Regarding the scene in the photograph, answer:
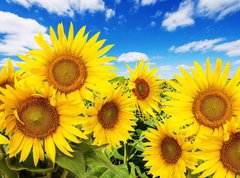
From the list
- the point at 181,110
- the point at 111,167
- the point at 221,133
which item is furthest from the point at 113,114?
the point at 111,167

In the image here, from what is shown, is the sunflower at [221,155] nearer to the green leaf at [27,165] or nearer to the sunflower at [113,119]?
the sunflower at [113,119]

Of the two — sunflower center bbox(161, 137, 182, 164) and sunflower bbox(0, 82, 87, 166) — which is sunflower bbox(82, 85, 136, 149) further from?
sunflower bbox(0, 82, 87, 166)

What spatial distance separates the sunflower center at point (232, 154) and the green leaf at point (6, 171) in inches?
61.1

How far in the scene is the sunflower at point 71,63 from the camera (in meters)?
2.26

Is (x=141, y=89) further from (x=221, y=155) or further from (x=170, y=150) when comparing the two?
(x=221, y=155)

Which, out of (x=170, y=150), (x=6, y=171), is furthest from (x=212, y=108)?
(x=6, y=171)

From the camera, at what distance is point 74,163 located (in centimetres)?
170

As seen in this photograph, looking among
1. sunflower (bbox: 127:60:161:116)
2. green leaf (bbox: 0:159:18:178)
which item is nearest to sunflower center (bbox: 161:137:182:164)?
sunflower (bbox: 127:60:161:116)

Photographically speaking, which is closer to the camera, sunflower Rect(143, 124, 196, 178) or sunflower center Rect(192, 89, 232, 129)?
sunflower center Rect(192, 89, 232, 129)

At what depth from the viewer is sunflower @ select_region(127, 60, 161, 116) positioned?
14.1 ft

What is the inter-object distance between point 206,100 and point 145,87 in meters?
1.38

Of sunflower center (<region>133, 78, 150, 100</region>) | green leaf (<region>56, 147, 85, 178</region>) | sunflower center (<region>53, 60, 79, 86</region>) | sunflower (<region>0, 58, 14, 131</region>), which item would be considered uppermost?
sunflower center (<region>133, 78, 150, 100</region>)

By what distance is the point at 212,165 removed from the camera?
2.70 metres

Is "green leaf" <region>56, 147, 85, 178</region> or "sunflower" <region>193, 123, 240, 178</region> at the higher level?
"sunflower" <region>193, 123, 240, 178</region>
